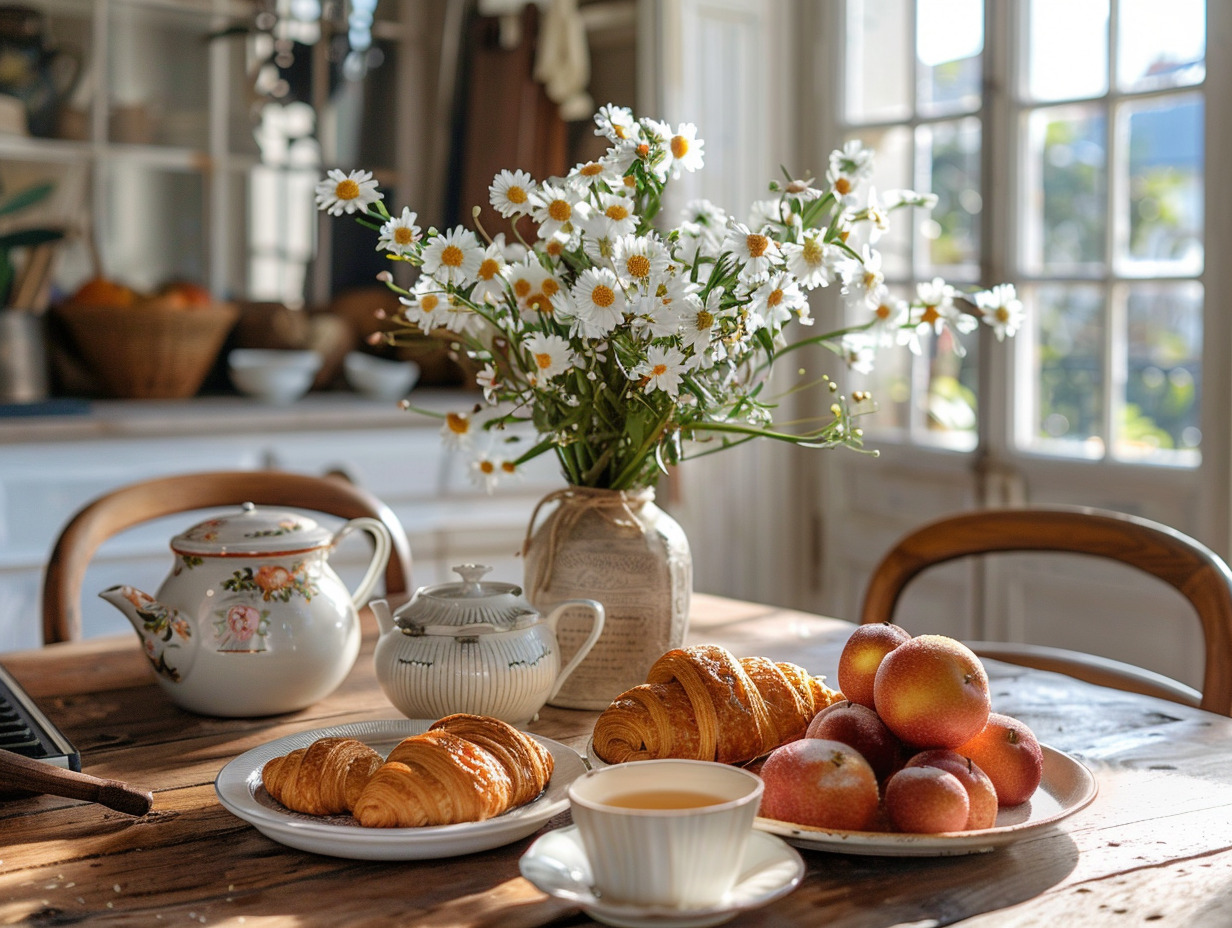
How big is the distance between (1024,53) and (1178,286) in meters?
0.63

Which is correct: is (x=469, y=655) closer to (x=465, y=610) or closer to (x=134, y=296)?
(x=465, y=610)

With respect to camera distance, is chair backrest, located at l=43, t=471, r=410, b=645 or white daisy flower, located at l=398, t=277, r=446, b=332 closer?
white daisy flower, located at l=398, t=277, r=446, b=332

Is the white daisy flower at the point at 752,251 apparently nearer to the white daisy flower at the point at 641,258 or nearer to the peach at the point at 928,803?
the white daisy flower at the point at 641,258

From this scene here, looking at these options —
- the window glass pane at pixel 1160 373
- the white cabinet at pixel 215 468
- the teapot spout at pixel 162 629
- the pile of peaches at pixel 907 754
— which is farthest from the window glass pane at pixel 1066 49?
the teapot spout at pixel 162 629

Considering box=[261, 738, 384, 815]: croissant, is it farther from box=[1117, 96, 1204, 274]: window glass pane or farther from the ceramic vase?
box=[1117, 96, 1204, 274]: window glass pane

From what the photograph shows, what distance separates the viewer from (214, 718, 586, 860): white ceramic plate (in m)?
0.81

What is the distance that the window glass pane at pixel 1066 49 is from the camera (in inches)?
101

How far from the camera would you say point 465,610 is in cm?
107

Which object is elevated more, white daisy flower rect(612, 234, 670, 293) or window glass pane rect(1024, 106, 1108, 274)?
window glass pane rect(1024, 106, 1108, 274)

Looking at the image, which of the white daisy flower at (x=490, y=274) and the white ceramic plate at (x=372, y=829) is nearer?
the white ceramic plate at (x=372, y=829)

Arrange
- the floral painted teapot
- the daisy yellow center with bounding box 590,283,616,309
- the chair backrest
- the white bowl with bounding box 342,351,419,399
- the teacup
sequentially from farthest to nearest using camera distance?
the white bowl with bounding box 342,351,419,399
the chair backrest
the floral painted teapot
the daisy yellow center with bounding box 590,283,616,309
the teacup

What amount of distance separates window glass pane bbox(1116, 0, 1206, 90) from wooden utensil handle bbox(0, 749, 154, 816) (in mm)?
2232

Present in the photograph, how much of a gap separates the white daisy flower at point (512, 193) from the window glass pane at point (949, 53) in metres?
2.00

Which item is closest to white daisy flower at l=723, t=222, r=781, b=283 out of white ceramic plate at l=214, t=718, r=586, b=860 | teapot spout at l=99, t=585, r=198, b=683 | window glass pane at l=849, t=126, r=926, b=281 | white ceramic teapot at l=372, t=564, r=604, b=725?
Answer: white ceramic teapot at l=372, t=564, r=604, b=725
